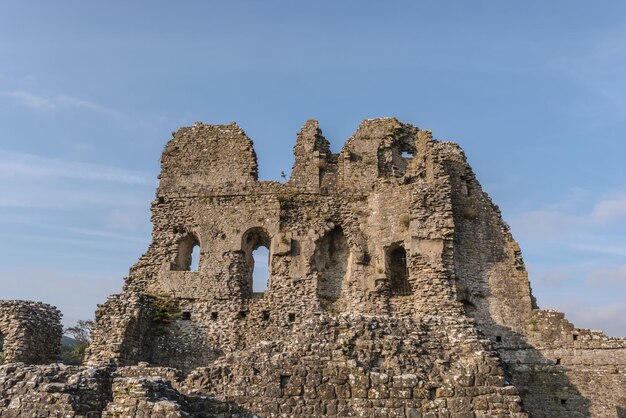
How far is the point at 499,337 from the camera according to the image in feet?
74.6

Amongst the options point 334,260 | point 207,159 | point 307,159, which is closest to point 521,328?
point 334,260

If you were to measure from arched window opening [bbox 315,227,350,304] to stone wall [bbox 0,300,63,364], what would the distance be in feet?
31.9

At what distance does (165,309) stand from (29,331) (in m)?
4.70

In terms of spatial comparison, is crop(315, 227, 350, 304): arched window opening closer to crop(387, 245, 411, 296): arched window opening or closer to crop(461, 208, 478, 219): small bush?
crop(387, 245, 411, 296): arched window opening

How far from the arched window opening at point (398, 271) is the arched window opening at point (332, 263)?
1.75 m

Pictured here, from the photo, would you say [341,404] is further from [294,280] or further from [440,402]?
[294,280]

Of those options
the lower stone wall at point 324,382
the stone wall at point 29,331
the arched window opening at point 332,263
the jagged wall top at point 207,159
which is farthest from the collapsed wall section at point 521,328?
the stone wall at point 29,331

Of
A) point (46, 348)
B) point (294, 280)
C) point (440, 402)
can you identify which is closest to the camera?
point (440, 402)

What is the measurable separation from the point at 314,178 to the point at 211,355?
8.23 meters

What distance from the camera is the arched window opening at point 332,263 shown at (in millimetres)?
24008

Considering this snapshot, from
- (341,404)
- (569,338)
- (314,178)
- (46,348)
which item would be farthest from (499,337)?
(46,348)

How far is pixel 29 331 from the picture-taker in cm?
2106

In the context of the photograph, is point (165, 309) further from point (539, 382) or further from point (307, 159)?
point (539, 382)

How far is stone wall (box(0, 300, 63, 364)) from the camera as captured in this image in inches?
811
